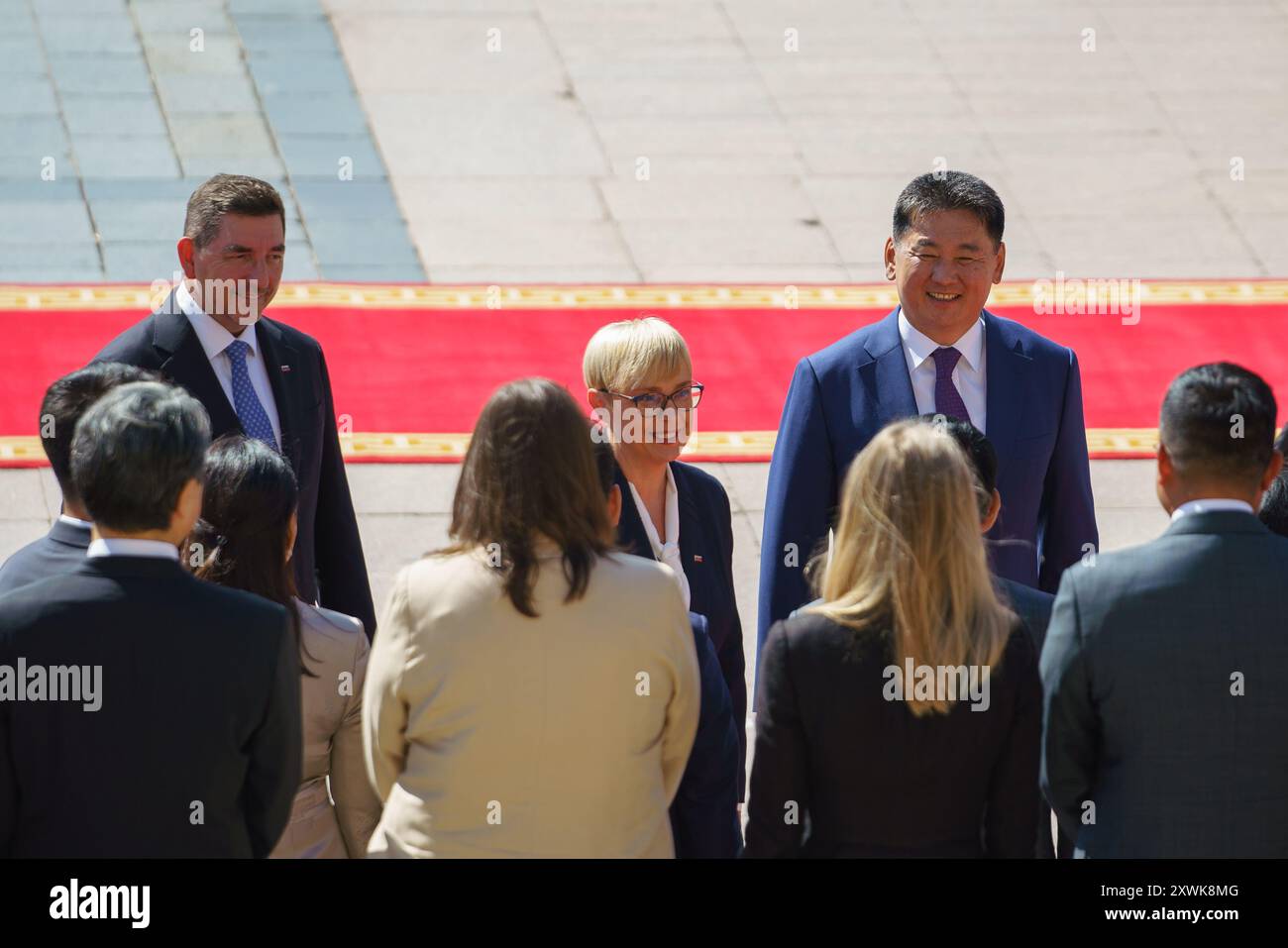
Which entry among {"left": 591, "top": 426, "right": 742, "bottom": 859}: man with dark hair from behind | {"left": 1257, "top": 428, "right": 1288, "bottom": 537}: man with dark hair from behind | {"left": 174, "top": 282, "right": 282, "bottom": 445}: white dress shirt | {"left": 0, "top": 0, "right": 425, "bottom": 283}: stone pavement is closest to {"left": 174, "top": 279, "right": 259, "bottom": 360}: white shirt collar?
{"left": 174, "top": 282, "right": 282, "bottom": 445}: white dress shirt

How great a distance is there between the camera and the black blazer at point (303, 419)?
188 inches

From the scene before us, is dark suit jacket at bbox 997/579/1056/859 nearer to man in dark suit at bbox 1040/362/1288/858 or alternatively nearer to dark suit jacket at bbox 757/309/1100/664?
man in dark suit at bbox 1040/362/1288/858

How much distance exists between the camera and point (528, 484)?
131 inches

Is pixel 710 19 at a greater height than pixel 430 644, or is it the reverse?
pixel 710 19

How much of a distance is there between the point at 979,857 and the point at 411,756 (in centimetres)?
108

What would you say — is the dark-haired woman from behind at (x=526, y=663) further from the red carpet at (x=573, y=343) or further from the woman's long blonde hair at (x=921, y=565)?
the red carpet at (x=573, y=343)

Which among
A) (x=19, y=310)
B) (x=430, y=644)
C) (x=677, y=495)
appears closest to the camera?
(x=430, y=644)

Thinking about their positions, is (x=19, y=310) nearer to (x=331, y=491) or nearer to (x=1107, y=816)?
(x=331, y=491)

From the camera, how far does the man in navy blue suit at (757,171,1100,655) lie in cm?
469

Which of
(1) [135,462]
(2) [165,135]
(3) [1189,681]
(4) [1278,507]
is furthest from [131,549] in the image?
(2) [165,135]

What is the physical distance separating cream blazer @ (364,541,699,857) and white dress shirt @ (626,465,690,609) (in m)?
1.02

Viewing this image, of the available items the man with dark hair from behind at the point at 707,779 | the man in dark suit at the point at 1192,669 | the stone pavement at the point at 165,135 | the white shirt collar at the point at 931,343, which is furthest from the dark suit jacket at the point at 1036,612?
the stone pavement at the point at 165,135

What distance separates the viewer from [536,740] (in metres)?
3.30
